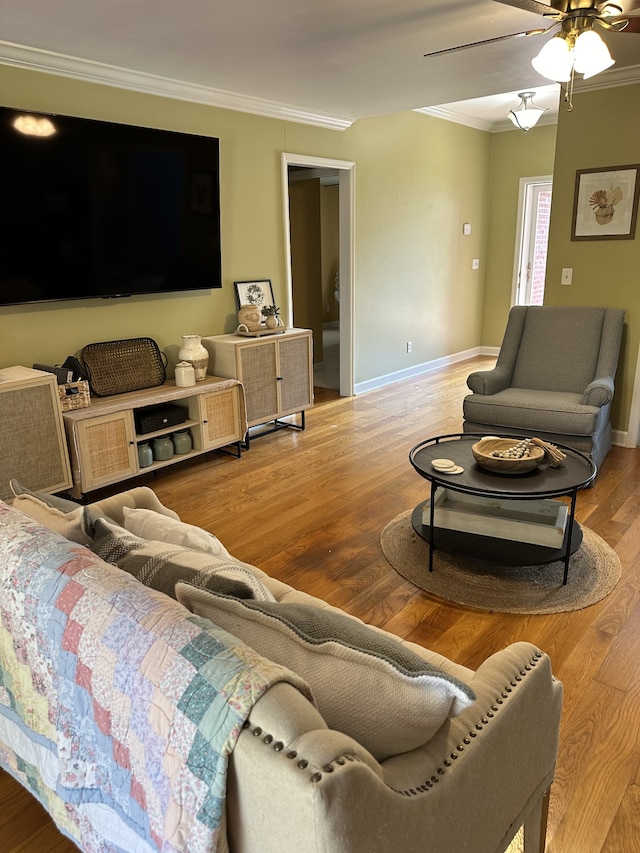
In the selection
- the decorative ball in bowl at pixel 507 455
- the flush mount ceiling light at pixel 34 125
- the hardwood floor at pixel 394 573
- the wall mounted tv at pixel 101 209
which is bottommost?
the hardwood floor at pixel 394 573

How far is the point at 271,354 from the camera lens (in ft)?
14.4

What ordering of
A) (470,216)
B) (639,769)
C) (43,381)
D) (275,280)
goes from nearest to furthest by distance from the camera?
(639,769), (43,381), (275,280), (470,216)

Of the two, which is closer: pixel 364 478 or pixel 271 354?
pixel 364 478

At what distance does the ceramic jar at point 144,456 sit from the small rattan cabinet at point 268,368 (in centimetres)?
80

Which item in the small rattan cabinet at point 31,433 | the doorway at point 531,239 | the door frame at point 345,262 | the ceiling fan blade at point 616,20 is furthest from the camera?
the doorway at point 531,239

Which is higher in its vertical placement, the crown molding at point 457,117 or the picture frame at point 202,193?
the crown molding at point 457,117

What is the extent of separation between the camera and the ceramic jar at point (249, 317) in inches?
172

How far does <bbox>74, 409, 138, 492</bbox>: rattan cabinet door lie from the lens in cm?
330

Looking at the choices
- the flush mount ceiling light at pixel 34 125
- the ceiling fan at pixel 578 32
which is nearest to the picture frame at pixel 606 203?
the ceiling fan at pixel 578 32

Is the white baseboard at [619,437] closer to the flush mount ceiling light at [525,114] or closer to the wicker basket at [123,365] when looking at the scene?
the flush mount ceiling light at [525,114]

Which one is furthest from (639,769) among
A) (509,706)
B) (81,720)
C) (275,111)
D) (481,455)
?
(275,111)

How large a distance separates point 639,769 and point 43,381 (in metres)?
2.88

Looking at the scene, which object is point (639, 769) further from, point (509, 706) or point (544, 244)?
point (544, 244)

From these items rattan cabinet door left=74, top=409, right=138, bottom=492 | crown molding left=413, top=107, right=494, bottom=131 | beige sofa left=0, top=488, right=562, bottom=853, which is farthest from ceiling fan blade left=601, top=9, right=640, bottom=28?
crown molding left=413, top=107, right=494, bottom=131
